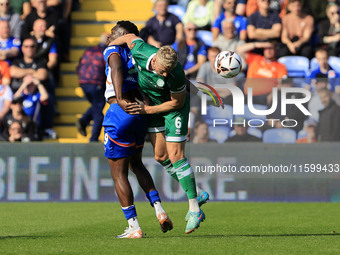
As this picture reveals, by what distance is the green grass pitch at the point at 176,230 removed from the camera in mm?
7673

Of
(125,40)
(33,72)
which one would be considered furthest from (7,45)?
(125,40)

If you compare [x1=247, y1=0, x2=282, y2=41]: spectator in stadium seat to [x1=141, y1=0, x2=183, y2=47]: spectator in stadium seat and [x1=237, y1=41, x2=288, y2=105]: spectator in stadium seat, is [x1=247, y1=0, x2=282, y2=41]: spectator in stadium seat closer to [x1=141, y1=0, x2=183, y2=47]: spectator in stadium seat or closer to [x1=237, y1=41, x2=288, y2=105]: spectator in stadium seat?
[x1=237, y1=41, x2=288, y2=105]: spectator in stadium seat

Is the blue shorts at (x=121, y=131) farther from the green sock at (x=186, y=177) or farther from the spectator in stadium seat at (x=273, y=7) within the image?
the spectator in stadium seat at (x=273, y=7)

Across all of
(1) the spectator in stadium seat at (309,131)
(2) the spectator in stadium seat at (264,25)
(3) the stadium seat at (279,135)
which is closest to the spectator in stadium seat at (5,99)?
(2) the spectator in stadium seat at (264,25)

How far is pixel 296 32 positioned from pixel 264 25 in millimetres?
680

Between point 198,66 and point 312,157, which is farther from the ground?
point 198,66

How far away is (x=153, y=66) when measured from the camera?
27.6ft

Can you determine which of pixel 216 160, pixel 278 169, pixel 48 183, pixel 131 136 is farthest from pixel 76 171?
pixel 131 136

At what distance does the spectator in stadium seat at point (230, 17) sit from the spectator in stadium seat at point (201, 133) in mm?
3126

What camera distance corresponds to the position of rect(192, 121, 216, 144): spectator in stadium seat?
1407cm

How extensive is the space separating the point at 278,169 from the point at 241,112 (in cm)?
117

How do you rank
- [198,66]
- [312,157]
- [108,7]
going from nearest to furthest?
1. [312,157]
2. [198,66]
3. [108,7]

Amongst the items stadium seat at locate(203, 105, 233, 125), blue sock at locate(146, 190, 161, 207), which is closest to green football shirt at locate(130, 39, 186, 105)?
blue sock at locate(146, 190, 161, 207)

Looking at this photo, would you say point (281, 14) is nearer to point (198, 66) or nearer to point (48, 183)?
point (198, 66)
